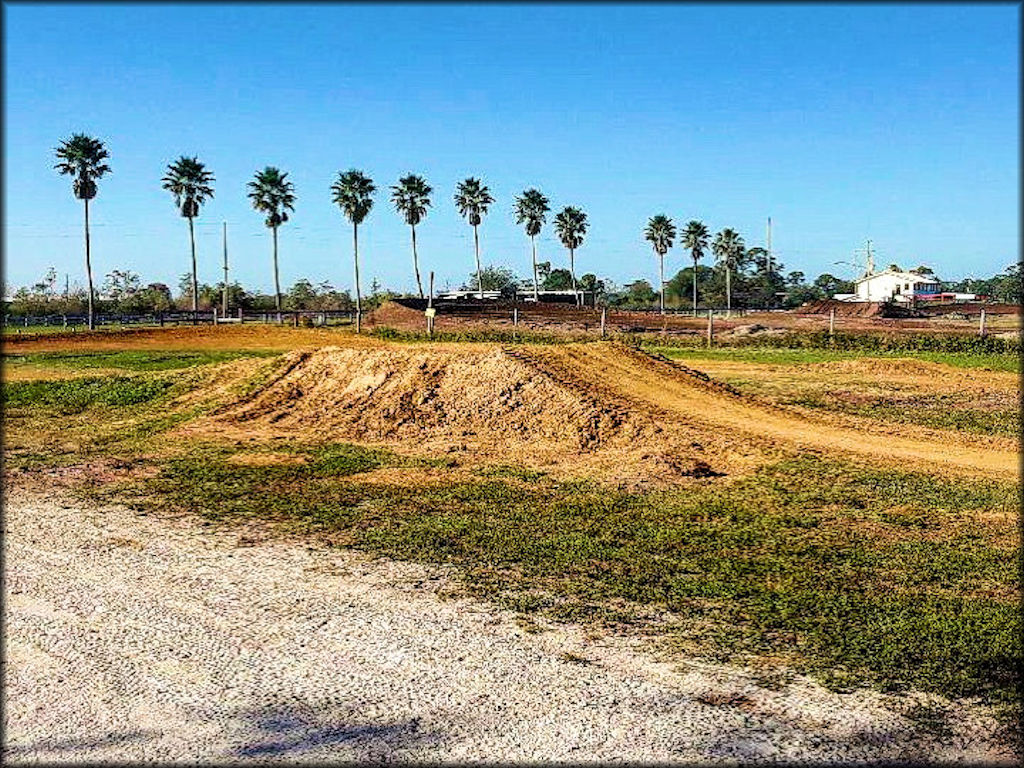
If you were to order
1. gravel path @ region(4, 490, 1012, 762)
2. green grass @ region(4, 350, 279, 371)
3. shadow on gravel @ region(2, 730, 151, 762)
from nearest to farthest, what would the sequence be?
shadow on gravel @ region(2, 730, 151, 762)
gravel path @ region(4, 490, 1012, 762)
green grass @ region(4, 350, 279, 371)

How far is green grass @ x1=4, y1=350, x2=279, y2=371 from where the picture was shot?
29391 mm

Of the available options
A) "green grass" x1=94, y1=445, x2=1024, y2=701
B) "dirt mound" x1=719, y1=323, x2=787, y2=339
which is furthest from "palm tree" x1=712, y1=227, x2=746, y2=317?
"green grass" x1=94, y1=445, x2=1024, y2=701

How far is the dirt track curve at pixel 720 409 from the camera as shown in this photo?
13875 mm

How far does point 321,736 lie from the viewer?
526cm

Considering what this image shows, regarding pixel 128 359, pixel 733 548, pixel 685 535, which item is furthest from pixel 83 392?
pixel 733 548

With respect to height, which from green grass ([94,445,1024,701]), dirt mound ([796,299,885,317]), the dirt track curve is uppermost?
dirt mound ([796,299,885,317])

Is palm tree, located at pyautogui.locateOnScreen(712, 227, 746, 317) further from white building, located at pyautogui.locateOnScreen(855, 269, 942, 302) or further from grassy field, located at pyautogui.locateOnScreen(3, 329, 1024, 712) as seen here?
grassy field, located at pyautogui.locateOnScreen(3, 329, 1024, 712)

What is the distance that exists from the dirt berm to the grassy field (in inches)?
31.7

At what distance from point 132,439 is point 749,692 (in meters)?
12.5

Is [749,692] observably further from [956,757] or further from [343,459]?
[343,459]

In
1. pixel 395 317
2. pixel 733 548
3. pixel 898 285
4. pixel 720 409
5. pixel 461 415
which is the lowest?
pixel 733 548

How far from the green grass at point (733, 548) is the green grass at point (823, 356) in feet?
61.9

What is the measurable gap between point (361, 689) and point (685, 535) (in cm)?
451

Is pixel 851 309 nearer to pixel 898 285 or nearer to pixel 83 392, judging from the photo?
pixel 898 285
